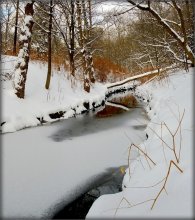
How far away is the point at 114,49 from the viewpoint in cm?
3897

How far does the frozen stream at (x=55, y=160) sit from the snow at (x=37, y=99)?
536mm

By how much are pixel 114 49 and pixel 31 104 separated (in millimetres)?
31022

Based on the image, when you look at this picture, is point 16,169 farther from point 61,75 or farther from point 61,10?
point 61,10

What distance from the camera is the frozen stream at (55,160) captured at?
139 inches

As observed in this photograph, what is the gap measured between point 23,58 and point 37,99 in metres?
1.37

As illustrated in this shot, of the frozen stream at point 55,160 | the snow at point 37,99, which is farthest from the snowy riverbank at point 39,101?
the frozen stream at point 55,160

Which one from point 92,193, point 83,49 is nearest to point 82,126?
point 92,193

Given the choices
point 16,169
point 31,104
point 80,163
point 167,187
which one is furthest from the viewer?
point 31,104

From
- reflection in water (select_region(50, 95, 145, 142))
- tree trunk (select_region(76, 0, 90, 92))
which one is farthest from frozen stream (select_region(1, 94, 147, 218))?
tree trunk (select_region(76, 0, 90, 92))

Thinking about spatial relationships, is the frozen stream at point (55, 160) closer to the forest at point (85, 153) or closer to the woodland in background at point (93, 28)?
the forest at point (85, 153)

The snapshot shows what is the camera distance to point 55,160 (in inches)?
199

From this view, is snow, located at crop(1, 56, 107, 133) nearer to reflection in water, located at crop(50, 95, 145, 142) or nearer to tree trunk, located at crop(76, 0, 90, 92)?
tree trunk, located at crop(76, 0, 90, 92)

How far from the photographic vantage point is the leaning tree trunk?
9.12 m

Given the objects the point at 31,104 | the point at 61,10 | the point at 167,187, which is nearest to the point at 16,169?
the point at 167,187
